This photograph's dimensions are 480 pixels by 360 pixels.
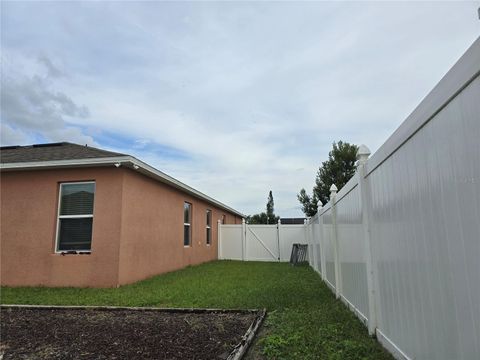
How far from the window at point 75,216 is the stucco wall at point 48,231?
6.3 inches

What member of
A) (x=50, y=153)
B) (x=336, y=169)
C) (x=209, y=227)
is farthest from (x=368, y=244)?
(x=336, y=169)

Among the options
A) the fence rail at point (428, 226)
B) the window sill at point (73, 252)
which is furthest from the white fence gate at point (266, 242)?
the fence rail at point (428, 226)

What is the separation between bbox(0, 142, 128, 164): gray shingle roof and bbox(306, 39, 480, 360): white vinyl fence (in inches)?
270

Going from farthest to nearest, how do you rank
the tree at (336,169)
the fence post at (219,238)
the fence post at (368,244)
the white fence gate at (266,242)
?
1. the tree at (336,169)
2. the fence post at (219,238)
3. the white fence gate at (266,242)
4. the fence post at (368,244)

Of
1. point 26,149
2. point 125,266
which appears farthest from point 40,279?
point 26,149

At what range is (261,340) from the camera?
3705mm

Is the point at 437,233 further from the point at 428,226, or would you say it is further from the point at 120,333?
the point at 120,333

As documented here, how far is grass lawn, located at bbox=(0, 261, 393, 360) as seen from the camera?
10.9 feet

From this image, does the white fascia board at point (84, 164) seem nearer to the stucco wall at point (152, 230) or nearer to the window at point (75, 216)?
the stucco wall at point (152, 230)

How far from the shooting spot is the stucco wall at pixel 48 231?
26.5ft

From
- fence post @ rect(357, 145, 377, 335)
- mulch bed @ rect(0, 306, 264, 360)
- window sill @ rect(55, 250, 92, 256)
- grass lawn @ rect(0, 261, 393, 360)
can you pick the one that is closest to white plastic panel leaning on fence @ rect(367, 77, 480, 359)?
fence post @ rect(357, 145, 377, 335)

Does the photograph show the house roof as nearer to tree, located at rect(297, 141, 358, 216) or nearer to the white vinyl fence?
the white vinyl fence

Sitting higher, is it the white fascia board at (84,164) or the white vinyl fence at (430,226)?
the white fascia board at (84,164)

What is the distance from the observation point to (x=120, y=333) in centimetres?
420
